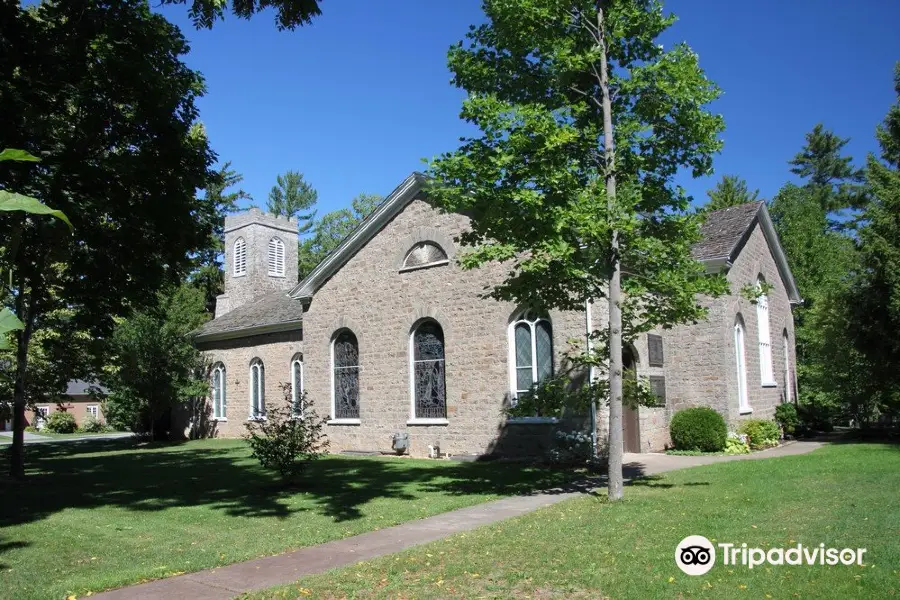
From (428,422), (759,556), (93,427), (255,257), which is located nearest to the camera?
(759,556)

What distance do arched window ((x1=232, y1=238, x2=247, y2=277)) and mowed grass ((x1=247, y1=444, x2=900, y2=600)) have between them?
26.0 metres

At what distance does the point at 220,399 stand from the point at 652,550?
24.9m

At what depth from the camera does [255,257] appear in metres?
33.2

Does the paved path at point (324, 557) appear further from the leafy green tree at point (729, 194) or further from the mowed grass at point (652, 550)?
the leafy green tree at point (729, 194)

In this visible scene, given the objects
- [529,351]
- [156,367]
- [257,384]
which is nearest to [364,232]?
[529,351]

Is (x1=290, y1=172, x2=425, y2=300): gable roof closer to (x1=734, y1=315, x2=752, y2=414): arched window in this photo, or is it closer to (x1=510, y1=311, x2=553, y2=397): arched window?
(x1=510, y1=311, x2=553, y2=397): arched window

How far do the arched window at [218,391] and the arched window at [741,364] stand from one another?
776 inches

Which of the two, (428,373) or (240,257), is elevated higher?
(240,257)

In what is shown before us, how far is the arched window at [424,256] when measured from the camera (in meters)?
18.9

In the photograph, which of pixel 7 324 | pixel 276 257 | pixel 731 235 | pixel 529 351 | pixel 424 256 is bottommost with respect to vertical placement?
pixel 7 324

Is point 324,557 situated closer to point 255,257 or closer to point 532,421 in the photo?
point 532,421

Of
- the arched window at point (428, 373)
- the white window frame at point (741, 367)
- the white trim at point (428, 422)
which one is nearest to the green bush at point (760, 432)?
the white window frame at point (741, 367)

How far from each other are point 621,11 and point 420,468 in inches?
414

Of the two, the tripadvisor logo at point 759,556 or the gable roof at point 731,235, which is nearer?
the tripadvisor logo at point 759,556
